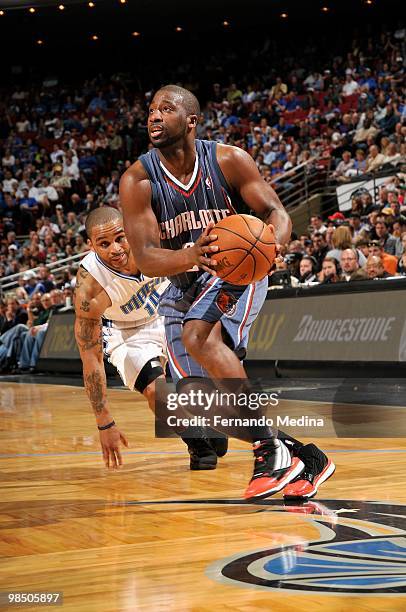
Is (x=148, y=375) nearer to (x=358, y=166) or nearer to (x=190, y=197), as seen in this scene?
(x=190, y=197)

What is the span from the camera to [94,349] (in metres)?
5.13

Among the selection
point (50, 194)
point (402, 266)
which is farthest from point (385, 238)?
point (50, 194)

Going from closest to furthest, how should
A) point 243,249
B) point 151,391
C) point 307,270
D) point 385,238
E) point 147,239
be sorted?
point 243,249
point 147,239
point 151,391
point 307,270
point 385,238

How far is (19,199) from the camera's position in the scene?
77.8 ft

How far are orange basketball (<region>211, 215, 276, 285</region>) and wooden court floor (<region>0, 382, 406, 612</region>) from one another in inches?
37.2

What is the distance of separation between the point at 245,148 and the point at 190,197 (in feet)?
51.8

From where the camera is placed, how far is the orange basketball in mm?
3631

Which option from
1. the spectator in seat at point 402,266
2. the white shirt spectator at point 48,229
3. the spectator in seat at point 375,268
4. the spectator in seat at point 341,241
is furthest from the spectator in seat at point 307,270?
the white shirt spectator at point 48,229

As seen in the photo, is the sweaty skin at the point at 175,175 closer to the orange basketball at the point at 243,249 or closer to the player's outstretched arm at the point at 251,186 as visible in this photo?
the player's outstretched arm at the point at 251,186

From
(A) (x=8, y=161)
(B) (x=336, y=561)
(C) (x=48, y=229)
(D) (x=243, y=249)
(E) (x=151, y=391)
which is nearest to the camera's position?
(B) (x=336, y=561)

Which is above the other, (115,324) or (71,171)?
(71,171)

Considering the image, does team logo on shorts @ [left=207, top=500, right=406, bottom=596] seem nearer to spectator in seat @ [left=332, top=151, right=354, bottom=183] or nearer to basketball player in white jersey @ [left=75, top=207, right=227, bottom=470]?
basketball player in white jersey @ [left=75, top=207, right=227, bottom=470]

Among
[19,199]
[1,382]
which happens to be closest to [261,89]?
[19,199]

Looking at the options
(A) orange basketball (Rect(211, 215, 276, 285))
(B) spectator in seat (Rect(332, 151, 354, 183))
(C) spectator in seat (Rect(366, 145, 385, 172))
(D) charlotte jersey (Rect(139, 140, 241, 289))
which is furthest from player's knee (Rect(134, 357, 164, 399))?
(B) spectator in seat (Rect(332, 151, 354, 183))
